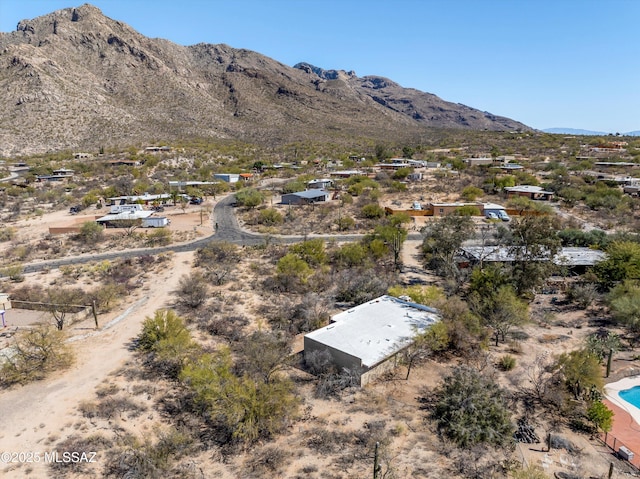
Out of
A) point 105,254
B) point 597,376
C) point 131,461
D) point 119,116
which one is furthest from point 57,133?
point 597,376

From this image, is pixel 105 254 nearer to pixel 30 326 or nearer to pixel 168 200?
pixel 30 326

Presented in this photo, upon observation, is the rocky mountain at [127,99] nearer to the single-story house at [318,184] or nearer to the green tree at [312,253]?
the single-story house at [318,184]

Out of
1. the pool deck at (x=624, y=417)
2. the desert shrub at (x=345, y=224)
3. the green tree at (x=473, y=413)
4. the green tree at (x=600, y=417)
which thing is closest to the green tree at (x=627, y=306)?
the pool deck at (x=624, y=417)

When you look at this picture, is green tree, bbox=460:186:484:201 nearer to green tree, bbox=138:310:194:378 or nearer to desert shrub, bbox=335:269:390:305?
desert shrub, bbox=335:269:390:305

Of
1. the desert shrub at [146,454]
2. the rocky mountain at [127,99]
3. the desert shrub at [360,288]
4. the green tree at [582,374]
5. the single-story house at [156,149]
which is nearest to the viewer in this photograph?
the desert shrub at [146,454]

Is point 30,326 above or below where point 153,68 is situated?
below

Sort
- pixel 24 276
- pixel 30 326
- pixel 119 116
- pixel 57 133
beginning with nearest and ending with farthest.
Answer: pixel 30 326 < pixel 24 276 < pixel 57 133 < pixel 119 116

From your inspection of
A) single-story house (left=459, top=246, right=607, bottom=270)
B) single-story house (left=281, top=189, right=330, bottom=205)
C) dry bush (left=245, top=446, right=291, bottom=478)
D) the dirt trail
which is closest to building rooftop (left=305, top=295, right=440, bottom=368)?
dry bush (left=245, top=446, right=291, bottom=478)
